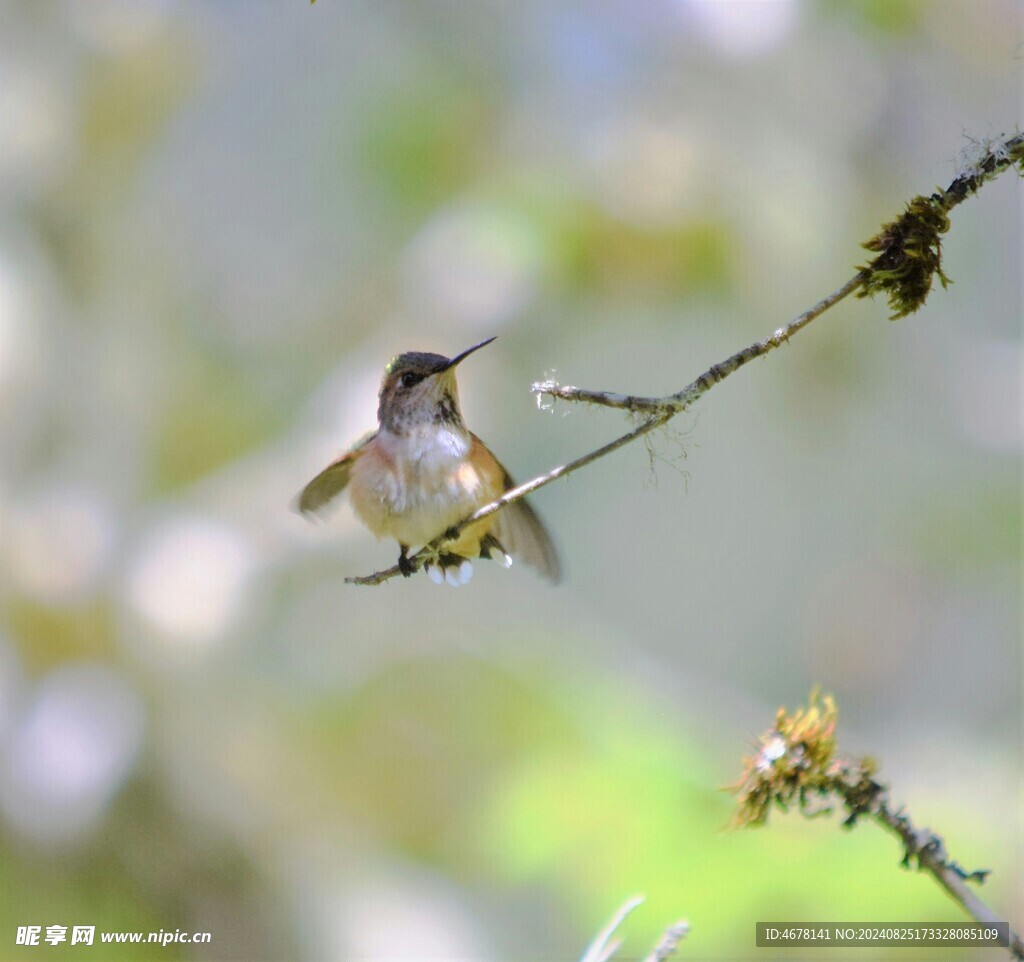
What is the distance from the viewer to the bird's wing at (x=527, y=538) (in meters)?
4.30

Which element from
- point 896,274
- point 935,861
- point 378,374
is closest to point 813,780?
point 935,861

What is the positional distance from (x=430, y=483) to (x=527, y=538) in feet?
1.75

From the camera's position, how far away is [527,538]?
436cm

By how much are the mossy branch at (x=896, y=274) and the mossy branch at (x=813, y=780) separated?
1.86 ft

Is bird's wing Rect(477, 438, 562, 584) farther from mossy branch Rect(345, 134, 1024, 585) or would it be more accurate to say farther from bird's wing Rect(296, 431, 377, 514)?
mossy branch Rect(345, 134, 1024, 585)

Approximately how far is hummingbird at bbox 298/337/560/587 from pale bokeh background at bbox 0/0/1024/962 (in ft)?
8.40

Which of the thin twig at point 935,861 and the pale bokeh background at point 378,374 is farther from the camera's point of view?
the pale bokeh background at point 378,374

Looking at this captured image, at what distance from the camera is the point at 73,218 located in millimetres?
9031

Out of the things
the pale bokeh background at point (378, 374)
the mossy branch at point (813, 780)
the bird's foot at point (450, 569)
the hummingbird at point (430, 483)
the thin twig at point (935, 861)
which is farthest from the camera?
the pale bokeh background at point (378, 374)

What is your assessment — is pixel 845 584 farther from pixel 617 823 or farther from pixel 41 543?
pixel 41 543

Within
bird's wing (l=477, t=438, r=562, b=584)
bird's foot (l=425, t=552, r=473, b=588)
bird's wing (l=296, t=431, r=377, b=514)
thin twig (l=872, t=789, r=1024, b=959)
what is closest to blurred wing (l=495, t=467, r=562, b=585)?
bird's wing (l=477, t=438, r=562, b=584)

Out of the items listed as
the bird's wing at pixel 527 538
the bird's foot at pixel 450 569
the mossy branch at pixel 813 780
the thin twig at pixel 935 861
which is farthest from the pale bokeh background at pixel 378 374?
the thin twig at pixel 935 861

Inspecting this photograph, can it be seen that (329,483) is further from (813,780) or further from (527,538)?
(813,780)

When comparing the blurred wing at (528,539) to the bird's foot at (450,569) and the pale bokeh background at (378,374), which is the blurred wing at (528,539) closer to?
the bird's foot at (450,569)
